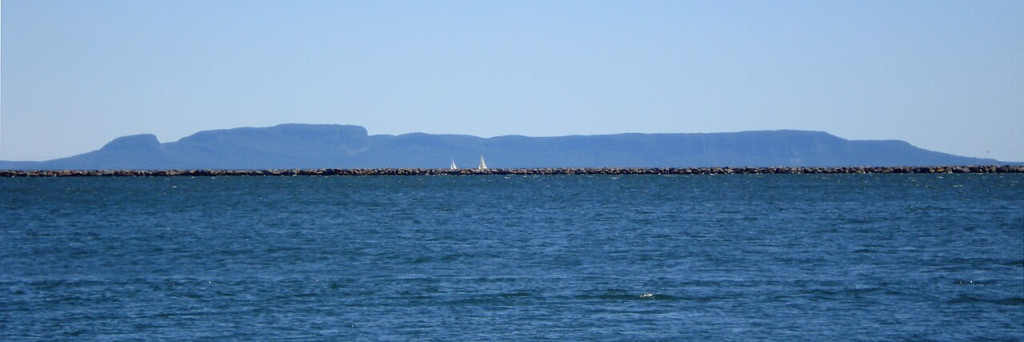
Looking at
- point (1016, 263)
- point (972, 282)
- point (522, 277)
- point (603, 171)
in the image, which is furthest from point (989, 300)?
point (603, 171)

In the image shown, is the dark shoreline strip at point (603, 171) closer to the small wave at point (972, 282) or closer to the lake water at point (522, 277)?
the lake water at point (522, 277)

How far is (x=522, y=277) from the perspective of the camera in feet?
87.2

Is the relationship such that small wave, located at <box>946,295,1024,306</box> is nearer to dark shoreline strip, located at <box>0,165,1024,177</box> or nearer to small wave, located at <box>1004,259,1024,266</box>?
small wave, located at <box>1004,259,1024,266</box>

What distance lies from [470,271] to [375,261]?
392 cm

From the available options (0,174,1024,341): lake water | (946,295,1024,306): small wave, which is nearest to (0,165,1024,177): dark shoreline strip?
(0,174,1024,341): lake water

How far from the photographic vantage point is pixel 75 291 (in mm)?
24719

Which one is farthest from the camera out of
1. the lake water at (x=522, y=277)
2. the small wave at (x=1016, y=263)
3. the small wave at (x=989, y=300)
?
the small wave at (x=1016, y=263)

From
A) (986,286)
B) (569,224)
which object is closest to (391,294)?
(986,286)

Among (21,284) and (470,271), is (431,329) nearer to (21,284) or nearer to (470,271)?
(470,271)

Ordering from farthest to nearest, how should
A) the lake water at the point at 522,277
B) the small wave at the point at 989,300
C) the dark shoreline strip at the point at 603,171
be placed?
1. the dark shoreline strip at the point at 603,171
2. the small wave at the point at 989,300
3. the lake water at the point at 522,277

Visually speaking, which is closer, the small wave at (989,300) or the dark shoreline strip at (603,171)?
the small wave at (989,300)

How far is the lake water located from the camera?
65.1 ft

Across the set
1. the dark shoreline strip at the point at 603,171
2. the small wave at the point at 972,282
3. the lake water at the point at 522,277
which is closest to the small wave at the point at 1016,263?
the lake water at the point at 522,277

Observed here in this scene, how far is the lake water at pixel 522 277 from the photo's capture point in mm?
19844
